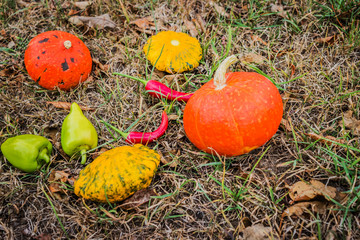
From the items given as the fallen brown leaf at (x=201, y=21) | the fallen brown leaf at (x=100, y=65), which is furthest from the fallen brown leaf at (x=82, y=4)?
the fallen brown leaf at (x=201, y=21)

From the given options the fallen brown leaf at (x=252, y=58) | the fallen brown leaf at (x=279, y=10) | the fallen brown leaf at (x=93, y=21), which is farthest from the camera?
the fallen brown leaf at (x=93, y=21)

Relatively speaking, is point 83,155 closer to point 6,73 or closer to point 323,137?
point 6,73

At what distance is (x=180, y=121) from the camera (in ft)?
10.4

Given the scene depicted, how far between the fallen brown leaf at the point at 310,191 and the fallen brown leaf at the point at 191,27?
95.9 inches

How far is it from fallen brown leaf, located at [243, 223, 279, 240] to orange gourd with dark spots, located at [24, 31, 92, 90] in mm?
2521

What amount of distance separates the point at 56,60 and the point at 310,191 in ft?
9.56

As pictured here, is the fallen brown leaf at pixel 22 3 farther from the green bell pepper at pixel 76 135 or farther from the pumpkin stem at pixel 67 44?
the green bell pepper at pixel 76 135

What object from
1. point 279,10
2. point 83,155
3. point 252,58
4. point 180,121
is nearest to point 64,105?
point 83,155

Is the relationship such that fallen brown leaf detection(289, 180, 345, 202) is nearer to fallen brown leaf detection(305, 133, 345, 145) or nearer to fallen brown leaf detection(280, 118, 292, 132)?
fallen brown leaf detection(305, 133, 345, 145)

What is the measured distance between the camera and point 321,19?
12.3ft

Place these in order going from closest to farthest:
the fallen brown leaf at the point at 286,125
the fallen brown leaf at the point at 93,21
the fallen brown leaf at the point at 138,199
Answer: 1. the fallen brown leaf at the point at 138,199
2. the fallen brown leaf at the point at 286,125
3. the fallen brown leaf at the point at 93,21

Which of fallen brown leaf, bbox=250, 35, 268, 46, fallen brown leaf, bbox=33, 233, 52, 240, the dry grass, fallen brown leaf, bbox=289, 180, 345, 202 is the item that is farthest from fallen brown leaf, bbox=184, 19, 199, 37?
fallen brown leaf, bbox=33, 233, 52, 240

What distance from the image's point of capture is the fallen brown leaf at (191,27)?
3.99 meters

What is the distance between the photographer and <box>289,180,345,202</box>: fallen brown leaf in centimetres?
237
